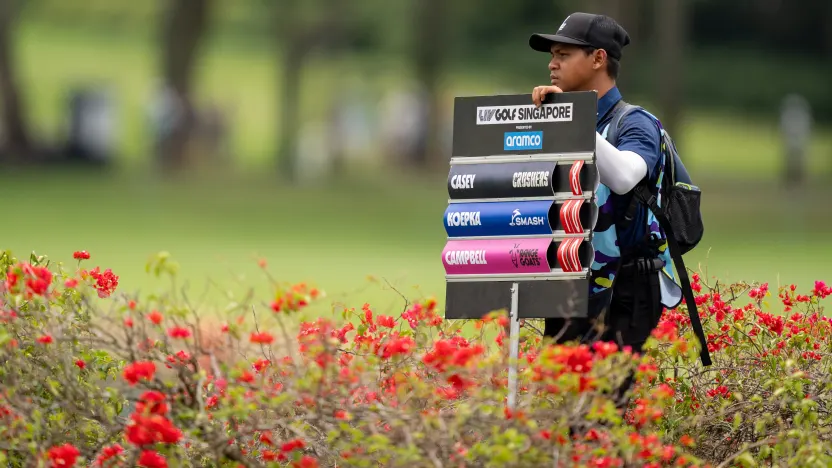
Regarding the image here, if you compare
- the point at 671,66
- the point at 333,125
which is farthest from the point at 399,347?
the point at 333,125

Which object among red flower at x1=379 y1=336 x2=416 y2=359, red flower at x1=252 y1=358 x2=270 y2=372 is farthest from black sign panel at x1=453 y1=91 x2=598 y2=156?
red flower at x1=252 y1=358 x2=270 y2=372

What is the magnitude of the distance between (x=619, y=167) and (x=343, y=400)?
1.21 meters

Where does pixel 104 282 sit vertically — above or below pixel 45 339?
above

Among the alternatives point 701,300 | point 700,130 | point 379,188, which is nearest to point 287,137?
point 379,188

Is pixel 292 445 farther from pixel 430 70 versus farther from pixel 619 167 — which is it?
pixel 430 70

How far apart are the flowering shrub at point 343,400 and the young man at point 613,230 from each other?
24 centimetres

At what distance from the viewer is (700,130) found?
52.0m

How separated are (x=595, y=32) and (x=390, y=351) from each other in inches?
54.1

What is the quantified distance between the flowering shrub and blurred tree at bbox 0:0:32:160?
101 feet

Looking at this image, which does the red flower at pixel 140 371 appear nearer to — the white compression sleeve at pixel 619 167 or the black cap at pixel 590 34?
the white compression sleeve at pixel 619 167

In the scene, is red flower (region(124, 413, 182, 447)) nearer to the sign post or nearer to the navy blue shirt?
the sign post

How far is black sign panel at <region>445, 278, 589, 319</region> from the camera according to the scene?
576 centimetres

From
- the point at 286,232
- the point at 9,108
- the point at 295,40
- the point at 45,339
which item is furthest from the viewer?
the point at 295,40

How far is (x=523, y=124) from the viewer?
601 cm
